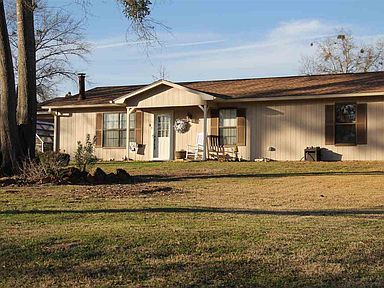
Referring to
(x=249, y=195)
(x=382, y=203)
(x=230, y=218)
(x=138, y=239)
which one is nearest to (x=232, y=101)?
(x=249, y=195)

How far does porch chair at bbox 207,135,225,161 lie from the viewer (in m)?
22.6

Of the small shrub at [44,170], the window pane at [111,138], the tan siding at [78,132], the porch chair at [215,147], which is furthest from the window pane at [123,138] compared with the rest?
the small shrub at [44,170]

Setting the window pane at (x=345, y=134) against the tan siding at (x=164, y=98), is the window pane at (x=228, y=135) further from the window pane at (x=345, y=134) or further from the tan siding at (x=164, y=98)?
the window pane at (x=345, y=134)

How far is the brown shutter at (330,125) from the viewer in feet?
69.3

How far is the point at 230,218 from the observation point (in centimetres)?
907

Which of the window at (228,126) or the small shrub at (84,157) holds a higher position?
the window at (228,126)

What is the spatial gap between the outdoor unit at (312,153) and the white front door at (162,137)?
5.48m

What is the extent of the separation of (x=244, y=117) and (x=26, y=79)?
8.60 m

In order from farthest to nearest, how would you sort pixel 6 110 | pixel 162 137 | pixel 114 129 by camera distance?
pixel 114 129
pixel 162 137
pixel 6 110

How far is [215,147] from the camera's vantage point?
22781mm

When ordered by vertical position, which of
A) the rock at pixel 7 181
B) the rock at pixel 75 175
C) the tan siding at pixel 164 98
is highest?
the tan siding at pixel 164 98

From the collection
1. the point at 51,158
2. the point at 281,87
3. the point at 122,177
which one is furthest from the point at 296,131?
the point at 51,158

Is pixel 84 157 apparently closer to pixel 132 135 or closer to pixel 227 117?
pixel 227 117

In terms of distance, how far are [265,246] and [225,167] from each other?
12770 millimetres
